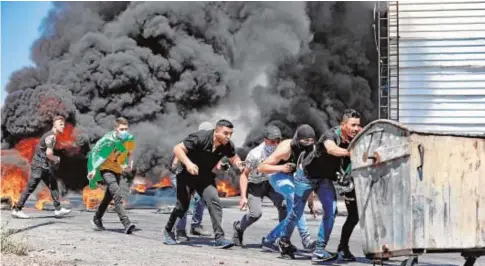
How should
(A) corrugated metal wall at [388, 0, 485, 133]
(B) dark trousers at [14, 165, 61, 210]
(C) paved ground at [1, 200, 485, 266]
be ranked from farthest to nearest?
(A) corrugated metal wall at [388, 0, 485, 133] → (B) dark trousers at [14, 165, 61, 210] → (C) paved ground at [1, 200, 485, 266]

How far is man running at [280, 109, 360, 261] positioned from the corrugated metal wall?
7942mm

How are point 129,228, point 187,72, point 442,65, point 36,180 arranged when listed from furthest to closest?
point 187,72 < point 442,65 < point 36,180 < point 129,228

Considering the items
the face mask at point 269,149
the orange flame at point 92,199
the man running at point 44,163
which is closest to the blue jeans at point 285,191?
the face mask at point 269,149

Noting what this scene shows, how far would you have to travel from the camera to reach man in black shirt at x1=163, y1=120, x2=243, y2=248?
7066 millimetres

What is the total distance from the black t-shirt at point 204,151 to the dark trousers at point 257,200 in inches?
19.9

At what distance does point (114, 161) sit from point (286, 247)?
2.83 meters

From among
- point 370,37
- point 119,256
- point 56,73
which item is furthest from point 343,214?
point 56,73

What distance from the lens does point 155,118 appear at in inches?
1002

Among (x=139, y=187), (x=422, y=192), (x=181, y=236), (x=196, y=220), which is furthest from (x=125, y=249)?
(x=139, y=187)

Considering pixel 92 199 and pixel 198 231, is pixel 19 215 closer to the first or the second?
pixel 198 231

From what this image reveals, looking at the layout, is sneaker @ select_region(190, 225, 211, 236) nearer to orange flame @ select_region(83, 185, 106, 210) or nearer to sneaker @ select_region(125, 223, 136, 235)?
sneaker @ select_region(125, 223, 136, 235)

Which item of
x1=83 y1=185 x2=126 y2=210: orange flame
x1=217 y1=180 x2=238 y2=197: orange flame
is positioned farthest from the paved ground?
x1=217 y1=180 x2=238 y2=197: orange flame

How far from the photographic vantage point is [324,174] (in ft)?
21.3

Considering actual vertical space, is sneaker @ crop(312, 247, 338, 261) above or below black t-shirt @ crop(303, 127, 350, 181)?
below
